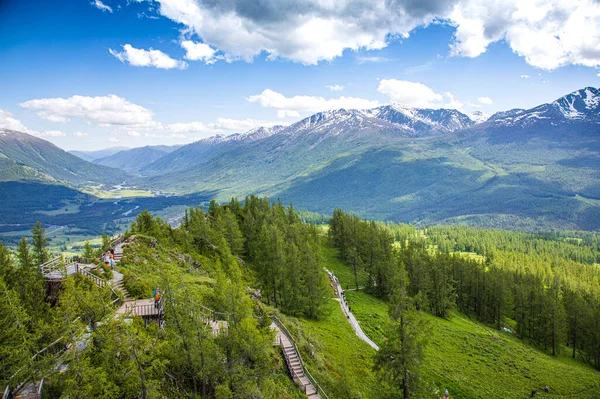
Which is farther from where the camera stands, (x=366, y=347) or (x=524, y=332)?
(x=524, y=332)

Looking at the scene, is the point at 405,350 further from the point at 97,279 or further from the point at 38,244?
the point at 38,244

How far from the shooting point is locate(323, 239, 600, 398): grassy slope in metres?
47.2

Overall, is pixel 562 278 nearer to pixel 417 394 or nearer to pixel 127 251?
pixel 417 394

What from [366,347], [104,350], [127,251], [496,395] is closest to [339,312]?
[366,347]

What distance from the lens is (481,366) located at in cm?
5409

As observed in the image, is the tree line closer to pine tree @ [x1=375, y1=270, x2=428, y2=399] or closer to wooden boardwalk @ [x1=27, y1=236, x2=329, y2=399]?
pine tree @ [x1=375, y1=270, x2=428, y2=399]

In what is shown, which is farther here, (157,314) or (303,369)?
(303,369)

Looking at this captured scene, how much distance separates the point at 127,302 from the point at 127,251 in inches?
664

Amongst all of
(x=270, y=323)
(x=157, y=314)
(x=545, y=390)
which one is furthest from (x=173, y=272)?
(x=545, y=390)

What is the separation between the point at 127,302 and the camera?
35.7 m

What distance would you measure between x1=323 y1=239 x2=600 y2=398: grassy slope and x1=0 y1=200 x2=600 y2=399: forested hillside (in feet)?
0.96

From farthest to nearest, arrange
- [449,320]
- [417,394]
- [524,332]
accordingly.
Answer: [524,332]
[449,320]
[417,394]

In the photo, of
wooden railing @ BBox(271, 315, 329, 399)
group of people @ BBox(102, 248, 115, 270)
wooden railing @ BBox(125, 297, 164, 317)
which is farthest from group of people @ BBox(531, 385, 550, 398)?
group of people @ BBox(102, 248, 115, 270)

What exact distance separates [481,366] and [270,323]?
40424mm
